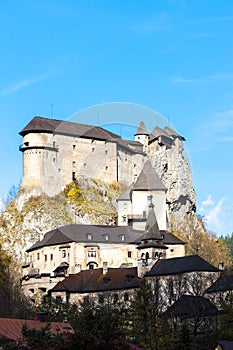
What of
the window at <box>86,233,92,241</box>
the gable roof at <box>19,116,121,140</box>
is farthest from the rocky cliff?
the window at <box>86,233,92,241</box>

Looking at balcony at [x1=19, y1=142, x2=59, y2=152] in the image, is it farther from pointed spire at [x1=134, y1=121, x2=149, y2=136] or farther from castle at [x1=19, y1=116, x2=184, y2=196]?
pointed spire at [x1=134, y1=121, x2=149, y2=136]

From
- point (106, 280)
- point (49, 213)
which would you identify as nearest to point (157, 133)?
point (49, 213)

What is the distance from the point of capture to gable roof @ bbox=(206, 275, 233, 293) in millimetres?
81319

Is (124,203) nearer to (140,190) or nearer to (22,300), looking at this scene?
(140,190)

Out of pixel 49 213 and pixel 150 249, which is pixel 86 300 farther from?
pixel 49 213

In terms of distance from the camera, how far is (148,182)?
116875 mm

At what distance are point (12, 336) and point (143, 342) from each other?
11.4 metres

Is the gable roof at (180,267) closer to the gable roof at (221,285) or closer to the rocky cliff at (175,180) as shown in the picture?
the gable roof at (221,285)

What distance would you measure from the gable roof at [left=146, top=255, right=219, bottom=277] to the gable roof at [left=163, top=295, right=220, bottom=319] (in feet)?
34.7

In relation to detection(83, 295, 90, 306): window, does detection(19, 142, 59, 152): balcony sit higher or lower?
higher

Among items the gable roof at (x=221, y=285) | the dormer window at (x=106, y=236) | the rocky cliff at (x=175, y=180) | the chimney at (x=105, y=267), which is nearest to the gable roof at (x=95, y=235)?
the dormer window at (x=106, y=236)

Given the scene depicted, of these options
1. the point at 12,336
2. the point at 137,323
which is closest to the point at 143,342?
the point at 137,323

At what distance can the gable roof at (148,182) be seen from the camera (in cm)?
11569

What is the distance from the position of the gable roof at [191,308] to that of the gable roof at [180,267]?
10.6 meters
